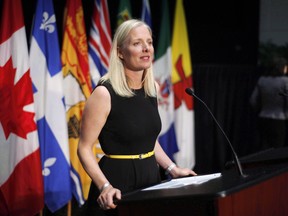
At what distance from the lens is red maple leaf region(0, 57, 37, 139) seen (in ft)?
15.1

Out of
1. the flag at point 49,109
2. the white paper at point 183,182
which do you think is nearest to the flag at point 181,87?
the flag at point 49,109

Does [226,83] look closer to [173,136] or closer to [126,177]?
[173,136]

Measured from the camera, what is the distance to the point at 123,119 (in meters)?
2.68

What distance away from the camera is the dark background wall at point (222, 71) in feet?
26.6

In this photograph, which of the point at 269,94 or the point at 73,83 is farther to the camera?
the point at 269,94

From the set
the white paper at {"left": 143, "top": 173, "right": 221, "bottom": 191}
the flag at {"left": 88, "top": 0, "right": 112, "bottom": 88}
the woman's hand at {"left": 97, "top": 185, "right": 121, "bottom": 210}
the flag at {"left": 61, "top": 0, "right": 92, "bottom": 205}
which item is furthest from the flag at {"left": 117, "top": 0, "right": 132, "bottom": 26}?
the woman's hand at {"left": 97, "top": 185, "right": 121, "bottom": 210}

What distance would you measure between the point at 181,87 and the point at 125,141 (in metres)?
4.26

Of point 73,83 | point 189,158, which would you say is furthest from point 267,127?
point 73,83

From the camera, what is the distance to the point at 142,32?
2.71 meters

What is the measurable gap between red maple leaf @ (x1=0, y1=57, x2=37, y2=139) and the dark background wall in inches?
140

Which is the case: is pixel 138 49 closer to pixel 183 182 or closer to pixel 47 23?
pixel 183 182

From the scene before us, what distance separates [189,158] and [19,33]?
9.43 feet

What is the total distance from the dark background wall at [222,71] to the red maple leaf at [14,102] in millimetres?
3567

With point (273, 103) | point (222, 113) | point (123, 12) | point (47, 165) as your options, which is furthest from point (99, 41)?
point (222, 113)
